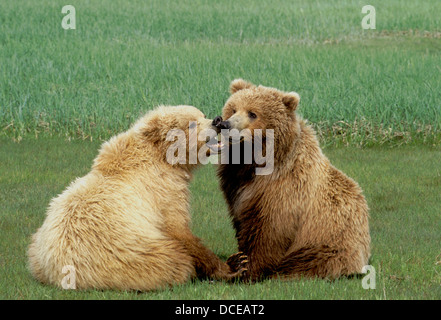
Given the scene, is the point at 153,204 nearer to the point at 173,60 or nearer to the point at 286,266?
the point at 286,266

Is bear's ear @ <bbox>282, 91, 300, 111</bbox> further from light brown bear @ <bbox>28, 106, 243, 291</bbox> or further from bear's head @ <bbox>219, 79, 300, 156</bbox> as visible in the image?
light brown bear @ <bbox>28, 106, 243, 291</bbox>

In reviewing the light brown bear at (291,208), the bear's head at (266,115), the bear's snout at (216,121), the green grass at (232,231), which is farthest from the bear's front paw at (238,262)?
the bear's snout at (216,121)

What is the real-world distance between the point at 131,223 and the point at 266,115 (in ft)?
4.72

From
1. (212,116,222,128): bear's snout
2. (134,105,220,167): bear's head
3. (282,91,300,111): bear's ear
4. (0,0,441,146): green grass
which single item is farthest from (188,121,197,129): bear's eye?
(0,0,441,146): green grass

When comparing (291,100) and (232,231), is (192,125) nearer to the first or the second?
(291,100)

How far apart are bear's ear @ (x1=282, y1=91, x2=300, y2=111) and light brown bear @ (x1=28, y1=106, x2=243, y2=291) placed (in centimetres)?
66

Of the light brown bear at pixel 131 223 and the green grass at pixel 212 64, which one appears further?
the green grass at pixel 212 64

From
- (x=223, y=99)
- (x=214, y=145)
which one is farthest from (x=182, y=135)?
(x=223, y=99)

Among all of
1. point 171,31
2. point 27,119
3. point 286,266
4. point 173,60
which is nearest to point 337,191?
point 286,266

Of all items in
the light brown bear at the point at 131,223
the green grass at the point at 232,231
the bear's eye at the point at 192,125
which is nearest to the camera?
the light brown bear at the point at 131,223

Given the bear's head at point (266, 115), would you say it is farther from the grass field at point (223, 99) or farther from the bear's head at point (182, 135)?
the grass field at point (223, 99)

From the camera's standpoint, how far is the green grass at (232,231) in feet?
18.3

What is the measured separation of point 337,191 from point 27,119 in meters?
7.57

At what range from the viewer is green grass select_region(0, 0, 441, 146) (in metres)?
12.1
